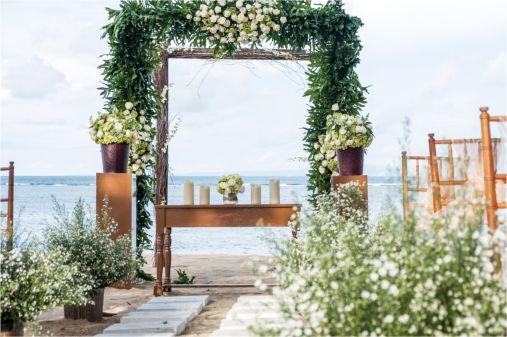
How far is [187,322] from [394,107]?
43.9 ft

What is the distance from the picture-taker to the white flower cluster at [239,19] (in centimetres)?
693

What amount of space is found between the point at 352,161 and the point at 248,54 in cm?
213

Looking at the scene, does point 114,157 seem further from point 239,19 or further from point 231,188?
point 239,19

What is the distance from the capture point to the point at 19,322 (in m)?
4.00

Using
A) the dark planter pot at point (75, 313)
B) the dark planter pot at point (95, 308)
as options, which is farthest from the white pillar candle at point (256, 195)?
the dark planter pot at point (75, 313)

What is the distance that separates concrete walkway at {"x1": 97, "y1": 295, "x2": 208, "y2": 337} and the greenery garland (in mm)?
1627

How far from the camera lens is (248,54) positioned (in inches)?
311

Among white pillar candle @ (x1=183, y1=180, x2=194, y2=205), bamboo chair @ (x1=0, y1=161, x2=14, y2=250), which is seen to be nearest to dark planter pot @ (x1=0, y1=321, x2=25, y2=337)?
bamboo chair @ (x1=0, y1=161, x2=14, y2=250)

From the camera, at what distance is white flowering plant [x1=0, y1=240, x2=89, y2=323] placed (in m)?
3.96

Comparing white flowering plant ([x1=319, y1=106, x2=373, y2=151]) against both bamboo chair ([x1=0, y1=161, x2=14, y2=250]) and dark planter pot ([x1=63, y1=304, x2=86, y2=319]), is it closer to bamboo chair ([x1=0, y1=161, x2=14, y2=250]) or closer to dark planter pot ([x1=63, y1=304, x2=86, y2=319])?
dark planter pot ([x1=63, y1=304, x2=86, y2=319])

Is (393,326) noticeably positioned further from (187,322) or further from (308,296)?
(187,322)

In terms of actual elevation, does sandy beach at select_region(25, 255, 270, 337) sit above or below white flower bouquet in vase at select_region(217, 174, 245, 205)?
below

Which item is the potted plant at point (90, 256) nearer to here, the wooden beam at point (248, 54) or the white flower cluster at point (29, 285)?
the white flower cluster at point (29, 285)

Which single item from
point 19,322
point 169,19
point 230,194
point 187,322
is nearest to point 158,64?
point 169,19
